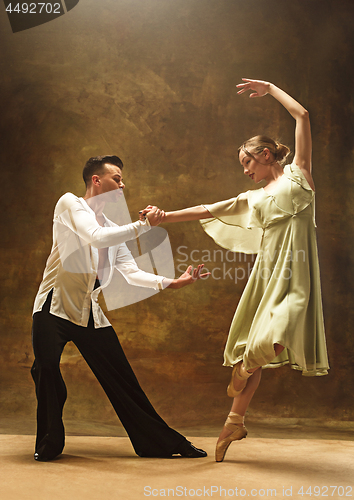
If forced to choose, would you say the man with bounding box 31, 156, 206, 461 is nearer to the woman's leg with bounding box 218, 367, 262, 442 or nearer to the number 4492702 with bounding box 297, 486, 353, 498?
the woman's leg with bounding box 218, 367, 262, 442

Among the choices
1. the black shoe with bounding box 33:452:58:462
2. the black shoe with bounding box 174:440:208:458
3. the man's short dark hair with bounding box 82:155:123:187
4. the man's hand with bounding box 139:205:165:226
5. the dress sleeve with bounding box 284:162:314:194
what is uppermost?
the man's short dark hair with bounding box 82:155:123:187

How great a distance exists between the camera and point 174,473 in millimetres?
2355

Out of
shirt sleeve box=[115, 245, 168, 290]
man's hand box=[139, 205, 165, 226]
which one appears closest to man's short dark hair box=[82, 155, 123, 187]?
man's hand box=[139, 205, 165, 226]

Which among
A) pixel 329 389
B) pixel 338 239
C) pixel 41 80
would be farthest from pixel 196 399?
pixel 41 80

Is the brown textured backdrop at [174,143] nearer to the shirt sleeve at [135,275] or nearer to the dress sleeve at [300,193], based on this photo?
the shirt sleeve at [135,275]

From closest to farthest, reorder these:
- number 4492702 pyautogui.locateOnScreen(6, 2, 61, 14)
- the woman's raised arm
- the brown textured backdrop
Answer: the woman's raised arm → the brown textured backdrop → number 4492702 pyautogui.locateOnScreen(6, 2, 61, 14)

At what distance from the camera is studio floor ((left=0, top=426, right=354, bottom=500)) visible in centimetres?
212

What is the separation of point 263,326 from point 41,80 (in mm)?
3594

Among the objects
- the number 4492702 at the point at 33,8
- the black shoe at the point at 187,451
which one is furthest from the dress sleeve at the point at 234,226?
the number 4492702 at the point at 33,8

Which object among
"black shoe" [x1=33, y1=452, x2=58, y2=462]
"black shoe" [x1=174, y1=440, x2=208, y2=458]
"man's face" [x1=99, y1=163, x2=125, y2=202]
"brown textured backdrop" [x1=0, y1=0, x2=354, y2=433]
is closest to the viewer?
"black shoe" [x1=33, y1=452, x2=58, y2=462]

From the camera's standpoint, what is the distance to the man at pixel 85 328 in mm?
2551

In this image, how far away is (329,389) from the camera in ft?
13.8

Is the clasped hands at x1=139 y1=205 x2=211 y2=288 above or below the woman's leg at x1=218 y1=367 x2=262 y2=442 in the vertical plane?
above

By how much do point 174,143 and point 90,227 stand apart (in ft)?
7.26
